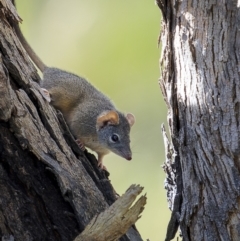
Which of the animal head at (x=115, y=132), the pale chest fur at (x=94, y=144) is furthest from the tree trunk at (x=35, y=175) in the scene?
the animal head at (x=115, y=132)

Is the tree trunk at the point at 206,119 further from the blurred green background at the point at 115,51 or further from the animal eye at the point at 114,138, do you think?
the blurred green background at the point at 115,51

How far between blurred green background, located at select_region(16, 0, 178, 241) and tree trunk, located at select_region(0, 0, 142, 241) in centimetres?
504

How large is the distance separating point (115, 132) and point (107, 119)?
0.79 ft

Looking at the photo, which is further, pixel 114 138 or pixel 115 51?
pixel 115 51

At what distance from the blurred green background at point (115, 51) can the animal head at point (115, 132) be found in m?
2.85

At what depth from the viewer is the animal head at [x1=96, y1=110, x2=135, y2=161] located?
614 centimetres

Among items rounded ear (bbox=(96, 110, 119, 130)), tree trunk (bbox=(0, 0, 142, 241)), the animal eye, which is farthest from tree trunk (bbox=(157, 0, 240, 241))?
the animal eye

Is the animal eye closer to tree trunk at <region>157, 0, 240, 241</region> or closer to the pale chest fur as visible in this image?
the pale chest fur

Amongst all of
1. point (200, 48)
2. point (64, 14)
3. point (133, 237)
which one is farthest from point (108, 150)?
point (64, 14)

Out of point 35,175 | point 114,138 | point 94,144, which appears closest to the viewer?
point 35,175

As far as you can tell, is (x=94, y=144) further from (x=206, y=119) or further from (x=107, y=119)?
(x=206, y=119)

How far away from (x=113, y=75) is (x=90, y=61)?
44 centimetres

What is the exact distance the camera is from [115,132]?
20.8 feet

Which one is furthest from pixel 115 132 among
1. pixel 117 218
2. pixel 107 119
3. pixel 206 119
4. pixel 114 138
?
pixel 117 218
